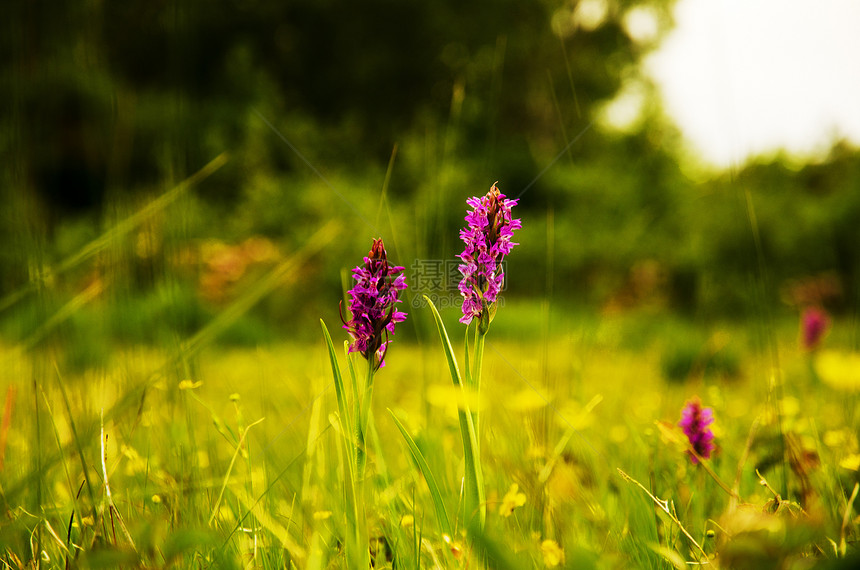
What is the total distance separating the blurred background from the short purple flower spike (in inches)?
1.6

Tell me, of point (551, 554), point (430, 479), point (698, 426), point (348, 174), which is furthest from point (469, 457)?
point (348, 174)

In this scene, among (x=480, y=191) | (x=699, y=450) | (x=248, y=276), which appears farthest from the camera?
(x=480, y=191)

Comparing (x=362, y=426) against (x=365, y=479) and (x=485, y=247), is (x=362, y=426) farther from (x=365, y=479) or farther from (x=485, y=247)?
(x=485, y=247)

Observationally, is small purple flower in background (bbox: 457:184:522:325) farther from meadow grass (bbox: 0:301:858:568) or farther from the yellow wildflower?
the yellow wildflower

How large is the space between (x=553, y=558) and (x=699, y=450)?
0.50 m

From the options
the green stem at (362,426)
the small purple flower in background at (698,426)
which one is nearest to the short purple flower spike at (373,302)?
the green stem at (362,426)

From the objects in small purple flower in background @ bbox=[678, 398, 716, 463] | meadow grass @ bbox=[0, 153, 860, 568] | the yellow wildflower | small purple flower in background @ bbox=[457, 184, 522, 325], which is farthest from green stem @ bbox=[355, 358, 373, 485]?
small purple flower in background @ bbox=[678, 398, 716, 463]

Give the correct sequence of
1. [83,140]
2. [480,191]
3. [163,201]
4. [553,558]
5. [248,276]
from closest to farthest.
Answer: [553,558], [163,201], [248,276], [480,191], [83,140]

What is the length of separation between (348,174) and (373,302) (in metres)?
6.68

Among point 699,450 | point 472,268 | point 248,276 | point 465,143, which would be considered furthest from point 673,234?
point 472,268

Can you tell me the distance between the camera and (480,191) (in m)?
5.30

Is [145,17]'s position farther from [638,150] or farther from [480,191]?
[638,150]

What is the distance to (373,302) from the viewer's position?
30.6 inches

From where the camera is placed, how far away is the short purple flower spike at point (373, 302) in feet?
2.53
